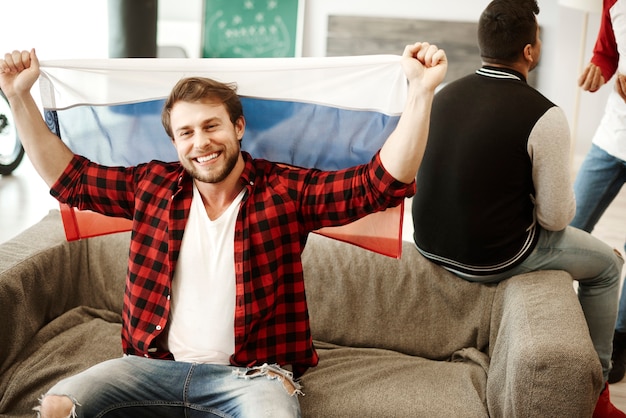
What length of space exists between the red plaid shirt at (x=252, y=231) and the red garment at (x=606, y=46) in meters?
1.20

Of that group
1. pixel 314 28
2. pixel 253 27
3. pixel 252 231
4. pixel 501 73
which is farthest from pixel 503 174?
pixel 253 27

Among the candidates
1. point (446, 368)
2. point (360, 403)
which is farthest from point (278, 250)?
point (446, 368)

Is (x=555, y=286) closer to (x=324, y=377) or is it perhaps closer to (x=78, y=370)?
(x=324, y=377)

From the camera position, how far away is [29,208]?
15.3ft

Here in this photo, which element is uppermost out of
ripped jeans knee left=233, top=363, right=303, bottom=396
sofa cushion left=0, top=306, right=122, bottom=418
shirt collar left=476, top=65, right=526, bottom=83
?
shirt collar left=476, top=65, right=526, bottom=83

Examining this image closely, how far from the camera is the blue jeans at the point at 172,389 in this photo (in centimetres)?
176

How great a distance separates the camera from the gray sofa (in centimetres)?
194

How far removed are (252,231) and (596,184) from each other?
1.41 meters

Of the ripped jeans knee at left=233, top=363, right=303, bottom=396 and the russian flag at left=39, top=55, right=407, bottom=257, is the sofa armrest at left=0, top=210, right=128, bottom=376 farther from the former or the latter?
the ripped jeans knee at left=233, top=363, right=303, bottom=396

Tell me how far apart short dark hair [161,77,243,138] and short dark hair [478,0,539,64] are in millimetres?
770

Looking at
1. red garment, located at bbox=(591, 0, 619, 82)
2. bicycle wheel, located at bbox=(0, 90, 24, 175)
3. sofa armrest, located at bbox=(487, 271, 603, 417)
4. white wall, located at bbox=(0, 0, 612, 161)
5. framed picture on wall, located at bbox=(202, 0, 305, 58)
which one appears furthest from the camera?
framed picture on wall, located at bbox=(202, 0, 305, 58)

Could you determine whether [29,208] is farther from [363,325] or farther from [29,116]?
[363,325]

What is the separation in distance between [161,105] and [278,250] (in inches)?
23.3

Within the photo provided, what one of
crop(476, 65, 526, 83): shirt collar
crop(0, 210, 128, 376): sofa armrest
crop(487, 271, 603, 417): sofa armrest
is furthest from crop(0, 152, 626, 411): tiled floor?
crop(487, 271, 603, 417): sofa armrest
